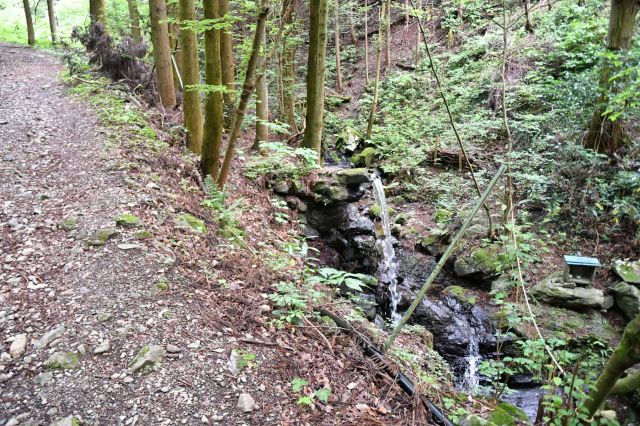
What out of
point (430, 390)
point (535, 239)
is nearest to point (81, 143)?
point (430, 390)

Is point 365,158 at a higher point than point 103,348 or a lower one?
higher

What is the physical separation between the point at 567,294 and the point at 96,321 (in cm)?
794

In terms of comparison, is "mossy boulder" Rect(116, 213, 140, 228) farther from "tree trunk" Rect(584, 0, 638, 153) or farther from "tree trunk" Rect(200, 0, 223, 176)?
"tree trunk" Rect(584, 0, 638, 153)

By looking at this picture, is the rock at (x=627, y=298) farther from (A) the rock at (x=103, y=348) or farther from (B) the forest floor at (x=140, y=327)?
(A) the rock at (x=103, y=348)

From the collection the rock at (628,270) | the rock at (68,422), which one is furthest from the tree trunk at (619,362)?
the rock at (628,270)

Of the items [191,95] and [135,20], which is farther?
[135,20]

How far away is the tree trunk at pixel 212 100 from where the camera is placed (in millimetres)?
5758

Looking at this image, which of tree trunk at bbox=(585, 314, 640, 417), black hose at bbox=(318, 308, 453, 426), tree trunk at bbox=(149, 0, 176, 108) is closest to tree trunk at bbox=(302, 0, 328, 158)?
tree trunk at bbox=(149, 0, 176, 108)

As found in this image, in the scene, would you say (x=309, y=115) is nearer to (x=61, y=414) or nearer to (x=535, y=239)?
(x=535, y=239)

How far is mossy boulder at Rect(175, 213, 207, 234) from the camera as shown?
4951 millimetres

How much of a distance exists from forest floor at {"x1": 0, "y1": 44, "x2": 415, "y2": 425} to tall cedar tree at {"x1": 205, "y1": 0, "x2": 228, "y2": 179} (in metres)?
1.21

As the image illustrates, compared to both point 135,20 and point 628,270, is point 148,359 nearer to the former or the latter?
point 628,270

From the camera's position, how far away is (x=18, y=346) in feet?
9.98

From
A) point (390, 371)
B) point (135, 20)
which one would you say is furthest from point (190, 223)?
point (135, 20)
